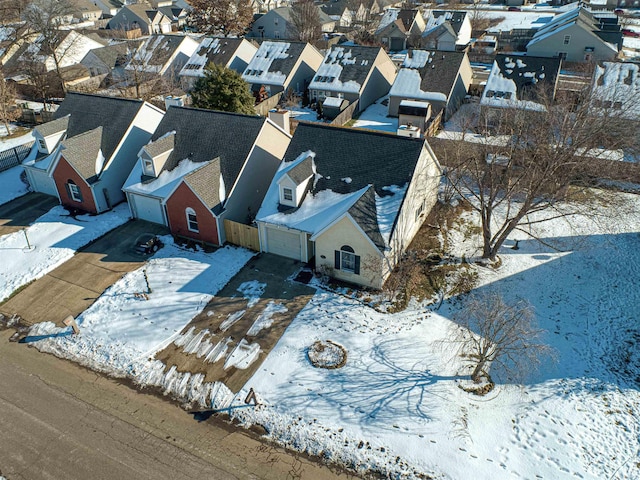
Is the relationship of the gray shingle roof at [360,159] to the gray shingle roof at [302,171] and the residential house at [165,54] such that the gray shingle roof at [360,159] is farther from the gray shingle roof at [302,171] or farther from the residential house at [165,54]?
the residential house at [165,54]

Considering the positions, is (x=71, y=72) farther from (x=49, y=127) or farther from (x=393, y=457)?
(x=393, y=457)

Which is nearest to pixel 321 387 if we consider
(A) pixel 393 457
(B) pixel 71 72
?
(A) pixel 393 457

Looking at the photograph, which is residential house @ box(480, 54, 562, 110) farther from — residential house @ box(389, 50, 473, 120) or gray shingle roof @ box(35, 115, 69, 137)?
gray shingle roof @ box(35, 115, 69, 137)

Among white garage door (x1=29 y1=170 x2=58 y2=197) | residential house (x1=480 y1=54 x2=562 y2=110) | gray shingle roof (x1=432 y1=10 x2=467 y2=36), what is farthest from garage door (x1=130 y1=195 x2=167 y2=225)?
gray shingle roof (x1=432 y1=10 x2=467 y2=36)

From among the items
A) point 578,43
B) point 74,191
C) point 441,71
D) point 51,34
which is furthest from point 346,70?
point 51,34

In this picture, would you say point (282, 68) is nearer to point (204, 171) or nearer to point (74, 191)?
point (74, 191)
